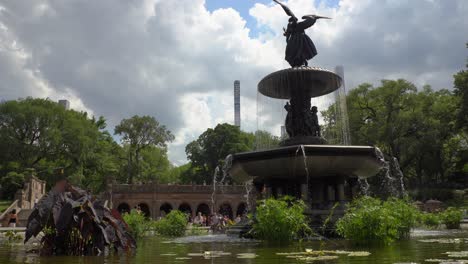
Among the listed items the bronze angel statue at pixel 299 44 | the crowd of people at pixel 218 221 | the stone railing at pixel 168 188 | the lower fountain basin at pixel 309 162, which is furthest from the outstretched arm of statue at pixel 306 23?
the stone railing at pixel 168 188

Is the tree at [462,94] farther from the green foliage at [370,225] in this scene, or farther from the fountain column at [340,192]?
the green foliage at [370,225]

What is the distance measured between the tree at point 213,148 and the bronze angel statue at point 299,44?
42048mm

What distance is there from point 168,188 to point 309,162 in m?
35.5

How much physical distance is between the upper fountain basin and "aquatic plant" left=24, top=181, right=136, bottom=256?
841 centimetres

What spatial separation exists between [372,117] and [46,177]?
33030 mm

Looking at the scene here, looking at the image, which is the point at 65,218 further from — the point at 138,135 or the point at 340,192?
the point at 138,135

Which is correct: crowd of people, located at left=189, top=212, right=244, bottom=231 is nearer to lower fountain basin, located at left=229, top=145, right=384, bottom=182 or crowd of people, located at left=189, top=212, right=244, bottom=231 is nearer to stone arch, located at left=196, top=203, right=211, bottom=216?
lower fountain basin, located at left=229, top=145, right=384, bottom=182

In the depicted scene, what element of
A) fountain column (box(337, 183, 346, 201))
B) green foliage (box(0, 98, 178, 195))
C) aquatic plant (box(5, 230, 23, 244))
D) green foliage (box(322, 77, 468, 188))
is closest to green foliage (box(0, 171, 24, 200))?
green foliage (box(0, 98, 178, 195))

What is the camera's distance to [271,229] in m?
7.80

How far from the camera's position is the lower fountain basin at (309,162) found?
1081cm

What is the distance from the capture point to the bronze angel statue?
577 inches

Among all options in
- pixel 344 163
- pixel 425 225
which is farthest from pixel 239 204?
pixel 344 163

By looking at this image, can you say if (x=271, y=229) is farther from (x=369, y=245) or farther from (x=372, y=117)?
(x=372, y=117)

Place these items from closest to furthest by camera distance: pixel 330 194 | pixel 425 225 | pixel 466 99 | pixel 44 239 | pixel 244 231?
pixel 44 239 → pixel 244 231 → pixel 330 194 → pixel 425 225 → pixel 466 99
